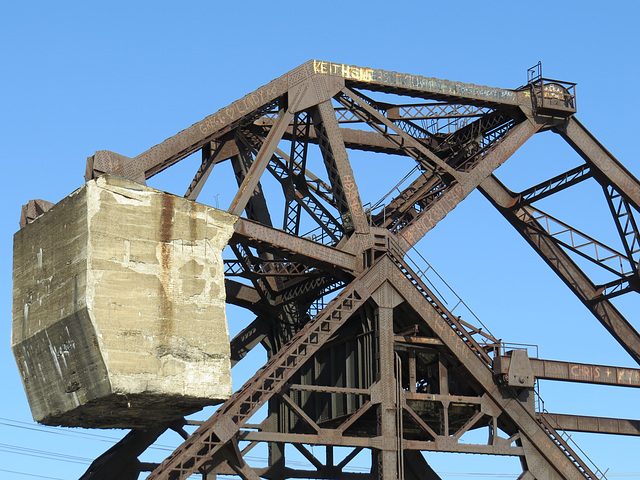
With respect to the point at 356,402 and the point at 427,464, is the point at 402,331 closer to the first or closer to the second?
the point at 356,402

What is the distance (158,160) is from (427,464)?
1328 centimetres

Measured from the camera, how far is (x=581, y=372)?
103 feet

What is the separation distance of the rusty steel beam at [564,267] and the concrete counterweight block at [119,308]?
38.7ft

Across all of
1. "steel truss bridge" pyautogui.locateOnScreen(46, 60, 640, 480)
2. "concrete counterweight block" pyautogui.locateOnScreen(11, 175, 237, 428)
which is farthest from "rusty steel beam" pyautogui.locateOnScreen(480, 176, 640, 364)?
"concrete counterweight block" pyautogui.locateOnScreen(11, 175, 237, 428)

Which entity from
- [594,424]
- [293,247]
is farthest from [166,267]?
[594,424]

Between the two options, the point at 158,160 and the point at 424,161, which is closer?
the point at 158,160

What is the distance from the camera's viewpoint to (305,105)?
29.4m

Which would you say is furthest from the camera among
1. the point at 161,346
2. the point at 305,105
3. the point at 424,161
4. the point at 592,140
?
the point at 592,140

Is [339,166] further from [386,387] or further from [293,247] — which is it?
[386,387]

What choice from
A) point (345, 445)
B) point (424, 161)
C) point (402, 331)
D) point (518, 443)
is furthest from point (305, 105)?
point (518, 443)

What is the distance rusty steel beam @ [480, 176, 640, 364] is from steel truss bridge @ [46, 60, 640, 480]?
0.04m

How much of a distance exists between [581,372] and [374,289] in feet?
21.4

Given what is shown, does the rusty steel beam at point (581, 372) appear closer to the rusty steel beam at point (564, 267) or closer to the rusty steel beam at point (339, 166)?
the rusty steel beam at point (564, 267)

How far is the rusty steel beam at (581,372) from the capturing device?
30.8 metres
